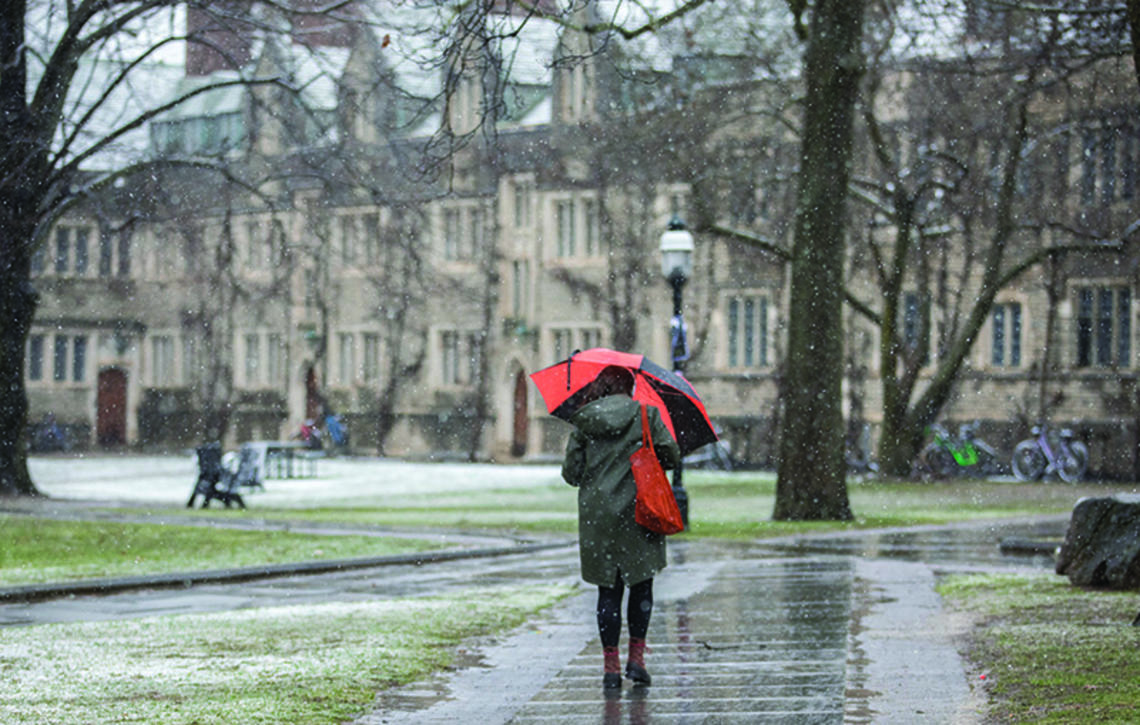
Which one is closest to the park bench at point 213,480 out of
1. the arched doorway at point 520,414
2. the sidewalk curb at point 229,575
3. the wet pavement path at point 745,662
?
the sidewalk curb at point 229,575

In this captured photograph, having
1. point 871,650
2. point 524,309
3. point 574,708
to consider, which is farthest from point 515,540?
point 524,309

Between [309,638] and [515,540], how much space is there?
29.5 feet

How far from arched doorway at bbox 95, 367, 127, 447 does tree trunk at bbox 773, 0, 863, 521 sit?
4327 centimetres

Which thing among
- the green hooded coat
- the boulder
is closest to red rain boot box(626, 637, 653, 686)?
the green hooded coat

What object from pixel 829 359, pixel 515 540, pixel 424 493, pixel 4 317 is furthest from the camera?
pixel 424 493

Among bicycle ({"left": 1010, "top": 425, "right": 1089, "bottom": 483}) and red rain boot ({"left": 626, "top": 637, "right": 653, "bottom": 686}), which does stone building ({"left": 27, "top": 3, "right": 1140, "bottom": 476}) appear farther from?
red rain boot ({"left": 626, "top": 637, "right": 653, "bottom": 686})

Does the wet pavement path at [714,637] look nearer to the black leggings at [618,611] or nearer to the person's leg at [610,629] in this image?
the person's leg at [610,629]

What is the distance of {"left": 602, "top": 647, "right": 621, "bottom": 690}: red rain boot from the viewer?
8391 millimetres

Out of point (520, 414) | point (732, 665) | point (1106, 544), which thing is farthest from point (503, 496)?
point (732, 665)

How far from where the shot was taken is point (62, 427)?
59.2 metres

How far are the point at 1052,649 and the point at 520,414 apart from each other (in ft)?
146

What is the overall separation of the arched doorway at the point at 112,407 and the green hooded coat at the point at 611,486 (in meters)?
55.3

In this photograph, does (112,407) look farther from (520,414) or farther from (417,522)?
(417,522)

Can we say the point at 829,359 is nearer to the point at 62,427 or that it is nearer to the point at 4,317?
the point at 4,317
